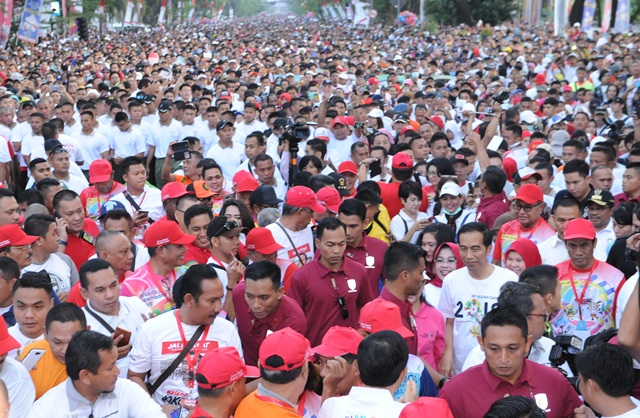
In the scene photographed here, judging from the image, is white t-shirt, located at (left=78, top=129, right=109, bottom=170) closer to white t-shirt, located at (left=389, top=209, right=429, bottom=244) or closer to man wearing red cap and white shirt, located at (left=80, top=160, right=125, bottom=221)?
man wearing red cap and white shirt, located at (left=80, top=160, right=125, bottom=221)

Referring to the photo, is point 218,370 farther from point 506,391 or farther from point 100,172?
point 100,172

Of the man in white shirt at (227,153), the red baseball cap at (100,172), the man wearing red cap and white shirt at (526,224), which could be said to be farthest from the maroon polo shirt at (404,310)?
the man in white shirt at (227,153)

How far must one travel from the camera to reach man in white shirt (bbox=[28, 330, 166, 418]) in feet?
14.6

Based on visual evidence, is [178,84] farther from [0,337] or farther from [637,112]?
[0,337]

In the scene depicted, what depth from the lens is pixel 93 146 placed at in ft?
43.3

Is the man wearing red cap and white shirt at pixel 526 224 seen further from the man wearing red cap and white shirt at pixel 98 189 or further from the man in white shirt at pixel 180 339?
the man wearing red cap and white shirt at pixel 98 189

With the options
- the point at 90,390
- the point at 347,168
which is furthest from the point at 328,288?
the point at 347,168

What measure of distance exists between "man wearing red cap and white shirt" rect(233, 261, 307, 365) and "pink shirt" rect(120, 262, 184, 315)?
1.66 feet

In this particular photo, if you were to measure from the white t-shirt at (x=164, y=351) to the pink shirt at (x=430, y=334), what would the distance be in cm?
153

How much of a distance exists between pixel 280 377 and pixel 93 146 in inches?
376

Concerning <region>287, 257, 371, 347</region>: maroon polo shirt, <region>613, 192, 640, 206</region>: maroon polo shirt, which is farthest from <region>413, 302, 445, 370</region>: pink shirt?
<region>613, 192, 640, 206</region>: maroon polo shirt

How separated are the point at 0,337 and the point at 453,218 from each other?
5.06m

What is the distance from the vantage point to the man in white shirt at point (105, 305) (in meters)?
5.53

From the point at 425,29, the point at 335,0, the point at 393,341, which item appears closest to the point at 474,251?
the point at 393,341
